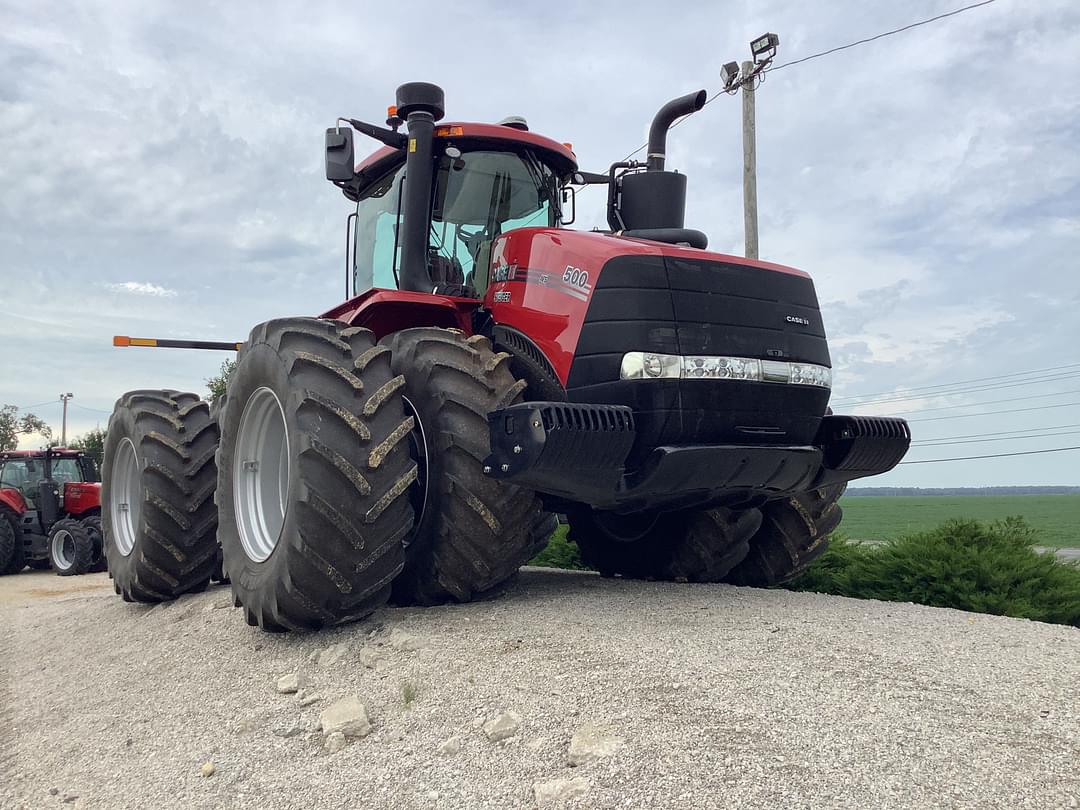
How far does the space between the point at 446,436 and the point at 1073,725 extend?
9.20 feet

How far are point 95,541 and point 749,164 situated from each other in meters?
12.0

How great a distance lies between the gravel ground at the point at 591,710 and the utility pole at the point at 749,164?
931 cm

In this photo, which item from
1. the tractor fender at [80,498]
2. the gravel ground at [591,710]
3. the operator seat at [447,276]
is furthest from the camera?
the tractor fender at [80,498]

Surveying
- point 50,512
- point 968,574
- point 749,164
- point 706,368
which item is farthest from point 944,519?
point 50,512

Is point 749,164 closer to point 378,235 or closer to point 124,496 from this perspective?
point 378,235

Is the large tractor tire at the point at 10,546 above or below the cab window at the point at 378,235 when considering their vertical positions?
below

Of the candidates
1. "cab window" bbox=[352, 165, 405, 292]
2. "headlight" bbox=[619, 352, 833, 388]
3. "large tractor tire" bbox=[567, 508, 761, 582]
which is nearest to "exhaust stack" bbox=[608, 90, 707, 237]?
"headlight" bbox=[619, 352, 833, 388]

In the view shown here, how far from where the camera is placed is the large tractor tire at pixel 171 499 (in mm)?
6227

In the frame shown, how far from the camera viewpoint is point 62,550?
1516cm

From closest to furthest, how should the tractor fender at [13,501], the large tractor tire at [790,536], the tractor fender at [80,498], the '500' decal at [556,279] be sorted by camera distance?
the '500' decal at [556,279] → the large tractor tire at [790,536] → the tractor fender at [13,501] → the tractor fender at [80,498]

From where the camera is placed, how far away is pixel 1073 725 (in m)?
3.03

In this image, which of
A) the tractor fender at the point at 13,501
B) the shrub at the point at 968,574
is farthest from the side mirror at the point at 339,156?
the tractor fender at the point at 13,501

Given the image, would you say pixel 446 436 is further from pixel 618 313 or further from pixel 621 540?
pixel 621 540

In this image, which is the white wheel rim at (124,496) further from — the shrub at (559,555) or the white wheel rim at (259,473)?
the shrub at (559,555)
